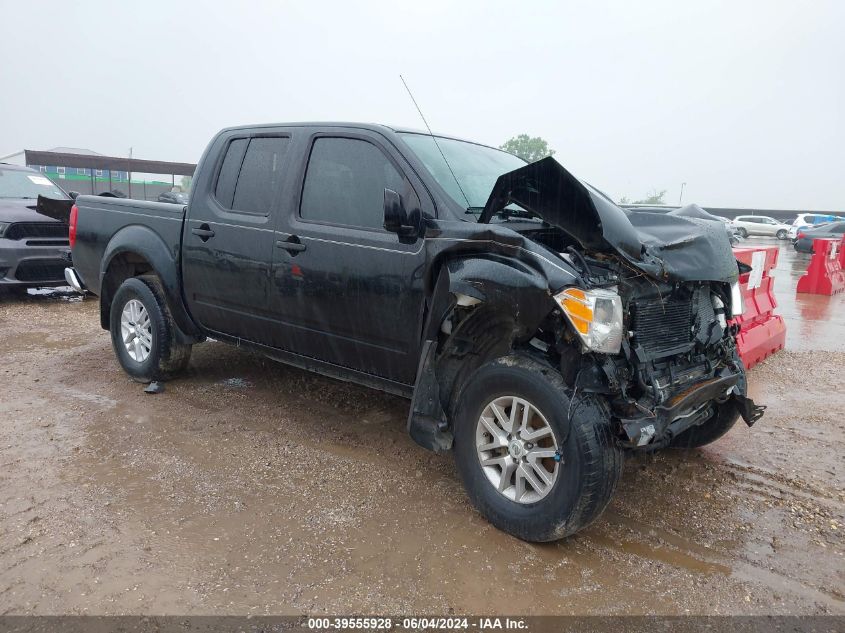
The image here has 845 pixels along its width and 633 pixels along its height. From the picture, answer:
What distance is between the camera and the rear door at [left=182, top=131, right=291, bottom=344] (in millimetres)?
4156

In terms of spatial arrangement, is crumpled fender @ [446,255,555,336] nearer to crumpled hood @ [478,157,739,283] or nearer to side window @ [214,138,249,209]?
crumpled hood @ [478,157,739,283]

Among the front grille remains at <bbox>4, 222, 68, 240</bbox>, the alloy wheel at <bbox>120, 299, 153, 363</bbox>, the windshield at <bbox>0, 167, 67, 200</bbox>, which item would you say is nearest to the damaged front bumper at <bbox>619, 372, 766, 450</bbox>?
the alloy wheel at <bbox>120, 299, 153, 363</bbox>

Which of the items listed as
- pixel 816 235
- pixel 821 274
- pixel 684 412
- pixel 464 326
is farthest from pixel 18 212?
pixel 816 235

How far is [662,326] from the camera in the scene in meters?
3.10

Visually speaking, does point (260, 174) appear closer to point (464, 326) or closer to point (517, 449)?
point (464, 326)

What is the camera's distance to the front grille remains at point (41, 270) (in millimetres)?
8086

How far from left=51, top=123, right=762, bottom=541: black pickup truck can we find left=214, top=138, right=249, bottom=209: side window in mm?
13

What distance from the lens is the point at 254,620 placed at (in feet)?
7.87

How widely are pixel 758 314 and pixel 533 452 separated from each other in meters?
4.60

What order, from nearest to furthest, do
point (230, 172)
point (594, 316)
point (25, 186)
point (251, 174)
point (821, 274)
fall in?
1. point (594, 316)
2. point (251, 174)
3. point (230, 172)
4. point (25, 186)
5. point (821, 274)

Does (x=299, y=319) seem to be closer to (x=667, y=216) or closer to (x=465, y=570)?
(x=465, y=570)

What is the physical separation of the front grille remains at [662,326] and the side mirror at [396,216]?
1.23 meters

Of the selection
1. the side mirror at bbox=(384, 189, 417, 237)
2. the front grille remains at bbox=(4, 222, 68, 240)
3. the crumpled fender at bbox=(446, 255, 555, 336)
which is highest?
the side mirror at bbox=(384, 189, 417, 237)

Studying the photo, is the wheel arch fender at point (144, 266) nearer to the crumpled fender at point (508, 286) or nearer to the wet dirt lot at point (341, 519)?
the wet dirt lot at point (341, 519)
